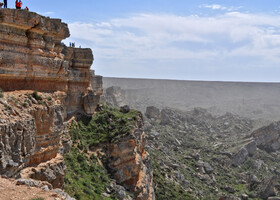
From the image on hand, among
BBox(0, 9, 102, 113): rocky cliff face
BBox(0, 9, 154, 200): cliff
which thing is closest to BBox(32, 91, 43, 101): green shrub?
BBox(0, 9, 154, 200): cliff

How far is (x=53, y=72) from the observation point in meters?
17.8

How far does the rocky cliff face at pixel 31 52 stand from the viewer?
1389 cm

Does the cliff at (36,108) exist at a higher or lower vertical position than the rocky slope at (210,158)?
higher

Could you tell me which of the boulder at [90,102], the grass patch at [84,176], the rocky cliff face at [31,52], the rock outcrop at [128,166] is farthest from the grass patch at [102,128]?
the rocky cliff face at [31,52]

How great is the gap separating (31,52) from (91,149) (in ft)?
39.1

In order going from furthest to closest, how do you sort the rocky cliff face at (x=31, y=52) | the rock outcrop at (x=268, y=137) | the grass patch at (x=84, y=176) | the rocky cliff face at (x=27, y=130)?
the rock outcrop at (x=268, y=137) < the grass patch at (x=84, y=176) < the rocky cliff face at (x=31, y=52) < the rocky cliff face at (x=27, y=130)

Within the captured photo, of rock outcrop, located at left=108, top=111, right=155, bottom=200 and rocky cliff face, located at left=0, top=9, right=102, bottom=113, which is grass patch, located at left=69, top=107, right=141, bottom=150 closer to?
rock outcrop, located at left=108, top=111, right=155, bottom=200

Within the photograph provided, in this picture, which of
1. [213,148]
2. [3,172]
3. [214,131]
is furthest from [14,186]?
[214,131]

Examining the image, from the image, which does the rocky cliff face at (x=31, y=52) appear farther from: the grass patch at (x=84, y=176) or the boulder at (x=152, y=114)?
the boulder at (x=152, y=114)

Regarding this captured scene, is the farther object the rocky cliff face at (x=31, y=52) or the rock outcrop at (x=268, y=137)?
the rock outcrop at (x=268, y=137)

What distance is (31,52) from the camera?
1538 centimetres

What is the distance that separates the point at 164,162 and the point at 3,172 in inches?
1153

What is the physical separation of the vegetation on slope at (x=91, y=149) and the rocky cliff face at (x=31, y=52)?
18.0ft

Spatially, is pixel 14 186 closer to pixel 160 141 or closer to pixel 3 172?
pixel 3 172
